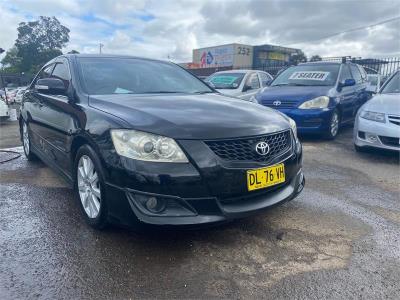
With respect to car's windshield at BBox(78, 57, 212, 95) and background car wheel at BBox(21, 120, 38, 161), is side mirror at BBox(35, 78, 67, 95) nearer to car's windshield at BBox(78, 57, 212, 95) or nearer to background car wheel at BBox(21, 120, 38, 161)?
car's windshield at BBox(78, 57, 212, 95)

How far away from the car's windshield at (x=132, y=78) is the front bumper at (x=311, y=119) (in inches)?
118

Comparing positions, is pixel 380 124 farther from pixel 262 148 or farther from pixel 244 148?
pixel 244 148

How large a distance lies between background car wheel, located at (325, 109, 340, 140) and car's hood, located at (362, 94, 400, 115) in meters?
1.07

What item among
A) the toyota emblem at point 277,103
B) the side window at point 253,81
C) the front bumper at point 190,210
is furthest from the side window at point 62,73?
the side window at point 253,81

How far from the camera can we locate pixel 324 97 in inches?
266

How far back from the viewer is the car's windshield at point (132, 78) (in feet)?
11.3

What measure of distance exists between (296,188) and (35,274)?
2.13 metres

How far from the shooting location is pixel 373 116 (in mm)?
5484

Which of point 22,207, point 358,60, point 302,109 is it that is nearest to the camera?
point 22,207

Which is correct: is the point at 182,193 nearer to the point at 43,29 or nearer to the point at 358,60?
the point at 358,60

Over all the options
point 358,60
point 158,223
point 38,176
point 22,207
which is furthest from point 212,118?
point 358,60

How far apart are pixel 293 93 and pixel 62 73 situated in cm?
460

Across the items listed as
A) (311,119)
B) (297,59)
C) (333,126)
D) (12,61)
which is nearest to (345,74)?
(333,126)

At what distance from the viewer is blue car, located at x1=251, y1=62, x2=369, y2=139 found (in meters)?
6.73
